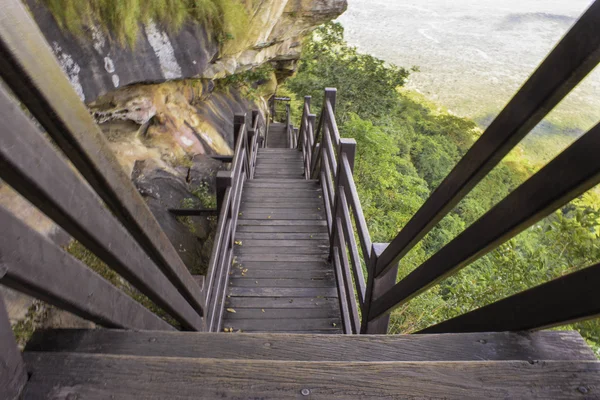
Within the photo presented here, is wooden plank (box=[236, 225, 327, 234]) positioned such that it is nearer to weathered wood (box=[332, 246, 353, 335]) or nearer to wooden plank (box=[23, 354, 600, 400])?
weathered wood (box=[332, 246, 353, 335])

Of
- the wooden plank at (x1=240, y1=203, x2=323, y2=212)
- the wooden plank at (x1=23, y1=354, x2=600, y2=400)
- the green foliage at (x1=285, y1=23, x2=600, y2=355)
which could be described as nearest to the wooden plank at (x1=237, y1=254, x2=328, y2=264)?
the wooden plank at (x1=240, y1=203, x2=323, y2=212)

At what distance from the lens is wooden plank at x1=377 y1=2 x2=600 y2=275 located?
64cm

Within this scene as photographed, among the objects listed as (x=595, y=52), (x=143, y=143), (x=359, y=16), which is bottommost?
(x=359, y=16)

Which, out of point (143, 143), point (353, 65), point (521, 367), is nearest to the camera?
point (521, 367)

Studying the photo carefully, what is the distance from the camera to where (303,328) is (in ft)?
9.34

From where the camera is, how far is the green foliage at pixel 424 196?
3.54m

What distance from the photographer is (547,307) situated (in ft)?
2.83

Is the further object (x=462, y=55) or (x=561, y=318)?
(x=462, y=55)

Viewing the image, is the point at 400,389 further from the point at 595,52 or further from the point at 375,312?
the point at 375,312

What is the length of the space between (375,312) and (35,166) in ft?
5.24

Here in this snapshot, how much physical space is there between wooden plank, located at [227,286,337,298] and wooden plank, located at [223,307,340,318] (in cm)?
14

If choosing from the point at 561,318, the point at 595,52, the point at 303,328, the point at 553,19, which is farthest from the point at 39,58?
the point at 553,19

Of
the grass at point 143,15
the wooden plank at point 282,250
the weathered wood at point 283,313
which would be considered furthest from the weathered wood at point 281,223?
the grass at point 143,15

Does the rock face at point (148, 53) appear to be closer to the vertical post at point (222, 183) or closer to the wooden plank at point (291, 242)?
the vertical post at point (222, 183)
